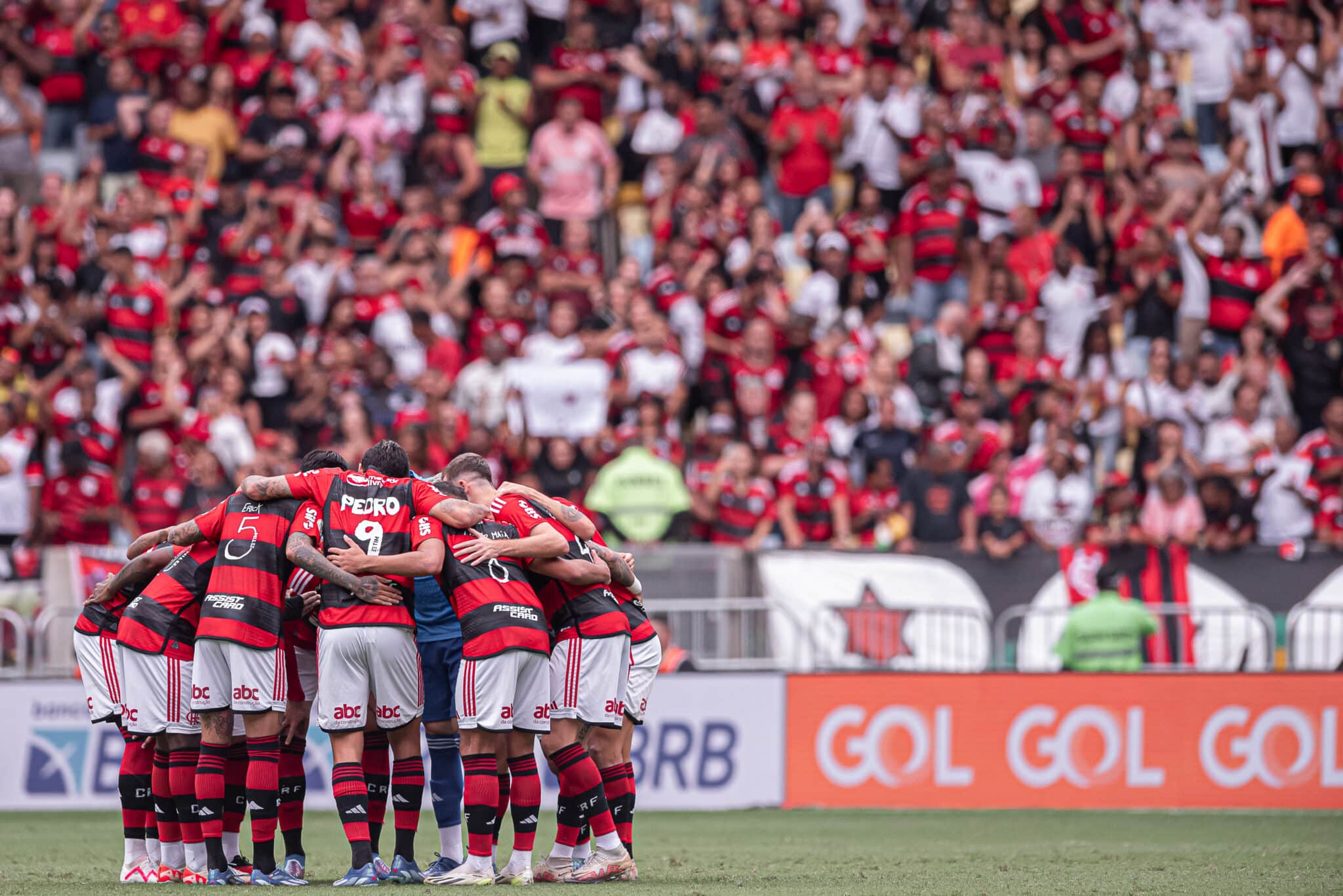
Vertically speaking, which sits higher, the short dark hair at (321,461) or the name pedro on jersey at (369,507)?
the short dark hair at (321,461)

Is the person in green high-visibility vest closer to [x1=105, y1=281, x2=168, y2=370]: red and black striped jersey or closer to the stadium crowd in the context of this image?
the stadium crowd

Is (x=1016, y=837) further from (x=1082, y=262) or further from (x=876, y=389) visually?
(x=1082, y=262)

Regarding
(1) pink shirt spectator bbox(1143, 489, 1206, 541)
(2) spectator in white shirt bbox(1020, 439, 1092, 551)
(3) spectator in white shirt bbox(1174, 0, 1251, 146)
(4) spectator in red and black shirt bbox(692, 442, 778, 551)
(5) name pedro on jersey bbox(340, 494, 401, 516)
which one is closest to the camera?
(5) name pedro on jersey bbox(340, 494, 401, 516)

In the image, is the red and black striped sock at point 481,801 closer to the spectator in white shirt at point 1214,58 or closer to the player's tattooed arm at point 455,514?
the player's tattooed arm at point 455,514

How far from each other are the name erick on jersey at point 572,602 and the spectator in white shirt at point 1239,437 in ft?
31.0

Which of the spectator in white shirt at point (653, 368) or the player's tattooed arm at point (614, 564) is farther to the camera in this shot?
the spectator in white shirt at point (653, 368)

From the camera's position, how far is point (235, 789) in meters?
10.6

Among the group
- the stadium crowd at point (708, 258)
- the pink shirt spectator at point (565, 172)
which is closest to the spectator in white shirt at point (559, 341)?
the stadium crowd at point (708, 258)

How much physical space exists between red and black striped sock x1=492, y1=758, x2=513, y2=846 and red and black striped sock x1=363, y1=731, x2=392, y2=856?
0.66 metres

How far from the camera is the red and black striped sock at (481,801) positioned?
9945 millimetres

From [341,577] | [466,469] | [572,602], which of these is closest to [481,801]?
[572,602]

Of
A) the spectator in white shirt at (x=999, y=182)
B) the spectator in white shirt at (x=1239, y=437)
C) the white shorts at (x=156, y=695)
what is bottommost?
the white shorts at (x=156, y=695)

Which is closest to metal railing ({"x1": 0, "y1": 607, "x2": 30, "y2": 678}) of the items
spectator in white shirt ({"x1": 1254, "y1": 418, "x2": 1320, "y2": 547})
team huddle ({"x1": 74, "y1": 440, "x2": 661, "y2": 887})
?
team huddle ({"x1": 74, "y1": 440, "x2": 661, "y2": 887})

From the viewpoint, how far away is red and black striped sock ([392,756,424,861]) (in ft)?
33.6
